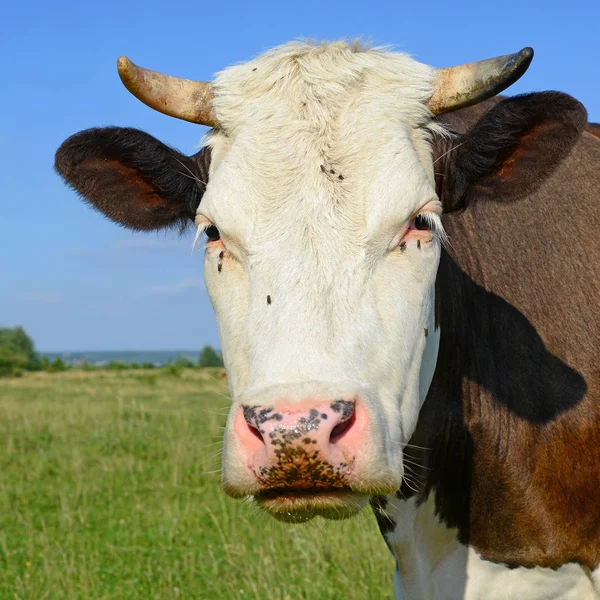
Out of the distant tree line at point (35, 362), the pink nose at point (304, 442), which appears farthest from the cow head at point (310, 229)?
the distant tree line at point (35, 362)

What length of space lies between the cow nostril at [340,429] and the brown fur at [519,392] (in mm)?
1194

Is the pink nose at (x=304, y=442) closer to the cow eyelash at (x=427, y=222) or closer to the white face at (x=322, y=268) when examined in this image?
the white face at (x=322, y=268)

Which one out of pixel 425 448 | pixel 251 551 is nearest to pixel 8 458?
pixel 251 551

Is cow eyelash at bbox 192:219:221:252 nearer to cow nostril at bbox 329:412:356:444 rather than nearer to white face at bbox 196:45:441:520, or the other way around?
white face at bbox 196:45:441:520

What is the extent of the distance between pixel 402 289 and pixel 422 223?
0.30m

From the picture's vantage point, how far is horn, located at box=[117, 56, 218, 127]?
11.8 feet

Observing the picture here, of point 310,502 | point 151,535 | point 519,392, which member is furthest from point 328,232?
point 151,535

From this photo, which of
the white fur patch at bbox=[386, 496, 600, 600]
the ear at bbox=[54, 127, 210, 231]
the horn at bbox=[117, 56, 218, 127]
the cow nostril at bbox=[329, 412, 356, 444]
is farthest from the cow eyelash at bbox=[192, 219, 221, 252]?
the white fur patch at bbox=[386, 496, 600, 600]

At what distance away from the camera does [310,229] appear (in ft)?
9.75

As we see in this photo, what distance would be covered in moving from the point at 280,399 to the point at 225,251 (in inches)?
36.5

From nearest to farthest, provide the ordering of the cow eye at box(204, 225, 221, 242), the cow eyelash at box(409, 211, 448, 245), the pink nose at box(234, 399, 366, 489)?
the pink nose at box(234, 399, 366, 489), the cow eyelash at box(409, 211, 448, 245), the cow eye at box(204, 225, 221, 242)

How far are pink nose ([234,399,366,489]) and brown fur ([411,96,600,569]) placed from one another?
1.21m

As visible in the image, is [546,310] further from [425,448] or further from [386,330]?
[386,330]

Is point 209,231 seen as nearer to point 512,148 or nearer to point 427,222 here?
point 427,222
